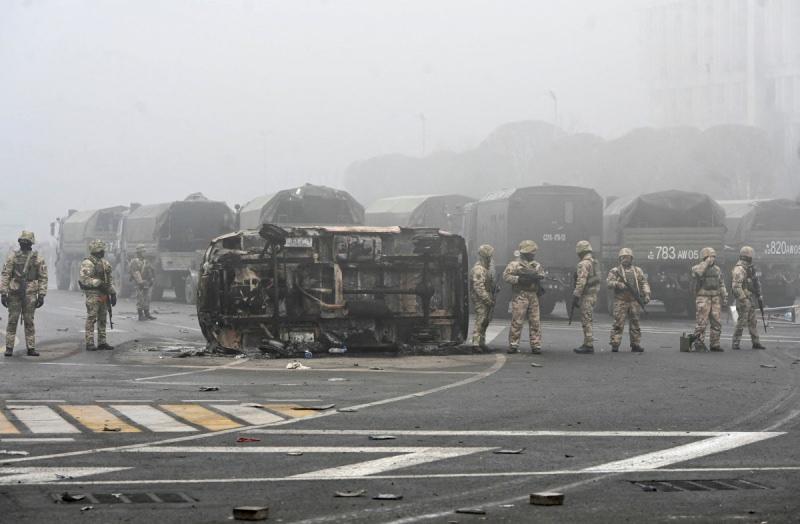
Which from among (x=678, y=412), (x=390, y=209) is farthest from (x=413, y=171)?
(x=678, y=412)

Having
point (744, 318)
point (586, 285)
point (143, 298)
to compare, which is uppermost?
point (586, 285)

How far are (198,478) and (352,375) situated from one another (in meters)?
8.02

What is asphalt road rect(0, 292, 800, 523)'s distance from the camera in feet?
25.8

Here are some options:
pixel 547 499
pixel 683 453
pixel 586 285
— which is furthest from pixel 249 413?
pixel 586 285

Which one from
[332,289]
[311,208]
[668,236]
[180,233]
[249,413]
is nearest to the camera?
[249,413]

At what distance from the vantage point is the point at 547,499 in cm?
787

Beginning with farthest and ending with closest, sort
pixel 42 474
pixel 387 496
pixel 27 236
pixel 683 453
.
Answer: pixel 27 236 → pixel 683 453 → pixel 42 474 → pixel 387 496

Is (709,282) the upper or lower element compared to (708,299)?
upper

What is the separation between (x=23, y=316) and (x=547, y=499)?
45.8ft

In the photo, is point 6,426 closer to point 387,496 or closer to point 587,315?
point 387,496

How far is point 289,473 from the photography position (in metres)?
8.98

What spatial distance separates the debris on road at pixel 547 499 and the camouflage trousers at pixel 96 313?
1422cm

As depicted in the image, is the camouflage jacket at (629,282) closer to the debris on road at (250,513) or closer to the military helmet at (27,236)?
the military helmet at (27,236)

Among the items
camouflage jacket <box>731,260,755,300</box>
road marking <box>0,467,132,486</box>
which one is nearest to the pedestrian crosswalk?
road marking <box>0,467,132,486</box>
